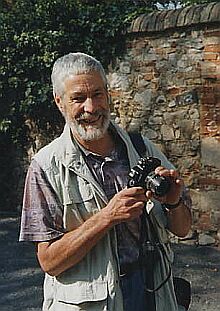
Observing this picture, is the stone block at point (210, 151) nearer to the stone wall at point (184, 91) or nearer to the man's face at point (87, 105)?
the stone wall at point (184, 91)

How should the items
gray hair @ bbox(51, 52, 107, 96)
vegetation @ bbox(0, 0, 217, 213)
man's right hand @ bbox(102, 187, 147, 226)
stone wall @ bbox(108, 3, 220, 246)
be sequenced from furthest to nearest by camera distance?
1. vegetation @ bbox(0, 0, 217, 213)
2. stone wall @ bbox(108, 3, 220, 246)
3. gray hair @ bbox(51, 52, 107, 96)
4. man's right hand @ bbox(102, 187, 147, 226)

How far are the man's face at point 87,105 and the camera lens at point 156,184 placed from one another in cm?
24

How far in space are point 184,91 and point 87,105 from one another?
4946 millimetres

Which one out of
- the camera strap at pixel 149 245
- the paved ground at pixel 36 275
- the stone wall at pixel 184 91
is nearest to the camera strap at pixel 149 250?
the camera strap at pixel 149 245

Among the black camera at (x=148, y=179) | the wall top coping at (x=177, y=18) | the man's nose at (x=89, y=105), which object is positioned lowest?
the black camera at (x=148, y=179)

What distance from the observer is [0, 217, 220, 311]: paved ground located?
5.36 metres

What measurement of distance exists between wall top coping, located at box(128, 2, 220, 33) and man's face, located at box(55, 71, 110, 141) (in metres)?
4.63

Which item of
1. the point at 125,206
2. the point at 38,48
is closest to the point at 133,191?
the point at 125,206

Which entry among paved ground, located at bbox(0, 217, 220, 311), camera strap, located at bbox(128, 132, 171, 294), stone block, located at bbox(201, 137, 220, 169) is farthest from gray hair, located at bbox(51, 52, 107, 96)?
stone block, located at bbox(201, 137, 220, 169)

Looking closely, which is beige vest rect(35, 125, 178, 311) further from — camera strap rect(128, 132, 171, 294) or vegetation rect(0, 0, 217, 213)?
vegetation rect(0, 0, 217, 213)

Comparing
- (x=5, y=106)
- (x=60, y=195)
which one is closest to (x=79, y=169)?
(x=60, y=195)

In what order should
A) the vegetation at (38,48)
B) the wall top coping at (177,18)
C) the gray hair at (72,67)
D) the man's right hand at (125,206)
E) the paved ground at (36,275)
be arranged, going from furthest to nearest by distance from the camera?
the vegetation at (38,48), the wall top coping at (177,18), the paved ground at (36,275), the gray hair at (72,67), the man's right hand at (125,206)

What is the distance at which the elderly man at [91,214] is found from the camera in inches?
81.4

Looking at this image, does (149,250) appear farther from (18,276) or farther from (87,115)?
(18,276)
